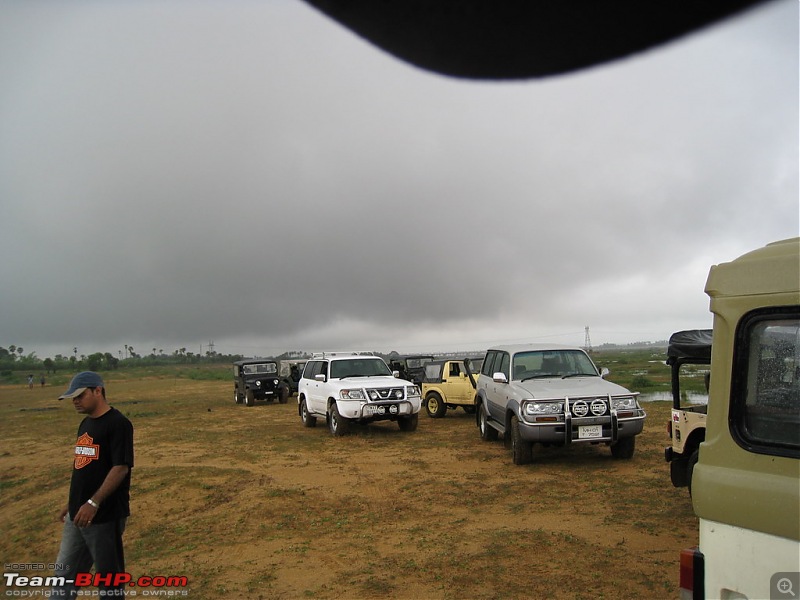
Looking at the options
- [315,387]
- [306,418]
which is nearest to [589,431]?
[315,387]

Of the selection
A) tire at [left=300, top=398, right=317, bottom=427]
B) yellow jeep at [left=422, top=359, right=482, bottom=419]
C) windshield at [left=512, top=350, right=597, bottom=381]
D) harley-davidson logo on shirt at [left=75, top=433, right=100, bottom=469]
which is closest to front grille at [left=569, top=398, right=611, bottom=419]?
windshield at [left=512, top=350, right=597, bottom=381]

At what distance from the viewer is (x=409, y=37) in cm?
312

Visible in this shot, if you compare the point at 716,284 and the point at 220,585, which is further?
the point at 220,585

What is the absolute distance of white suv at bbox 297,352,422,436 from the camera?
12.4 metres

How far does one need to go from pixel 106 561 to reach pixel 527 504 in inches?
194

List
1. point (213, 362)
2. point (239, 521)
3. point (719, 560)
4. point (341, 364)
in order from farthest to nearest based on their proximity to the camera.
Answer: point (213, 362)
point (341, 364)
point (239, 521)
point (719, 560)

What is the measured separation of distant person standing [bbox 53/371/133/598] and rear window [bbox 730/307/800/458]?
3.68 metres

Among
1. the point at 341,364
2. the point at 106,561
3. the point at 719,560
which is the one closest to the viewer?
the point at 719,560

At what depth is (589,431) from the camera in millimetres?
8383

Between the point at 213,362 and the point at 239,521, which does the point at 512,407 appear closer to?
the point at 239,521

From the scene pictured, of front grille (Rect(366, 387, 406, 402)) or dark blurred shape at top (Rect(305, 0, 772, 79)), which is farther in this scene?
front grille (Rect(366, 387, 406, 402))

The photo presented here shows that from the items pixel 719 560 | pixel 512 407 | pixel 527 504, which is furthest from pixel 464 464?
pixel 719 560

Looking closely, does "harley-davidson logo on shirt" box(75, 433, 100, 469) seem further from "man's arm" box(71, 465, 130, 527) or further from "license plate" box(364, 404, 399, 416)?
"license plate" box(364, 404, 399, 416)

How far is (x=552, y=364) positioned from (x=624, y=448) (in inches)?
71.1
